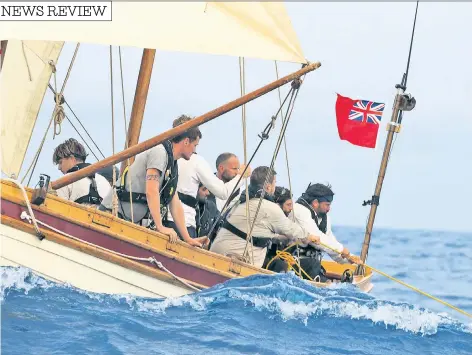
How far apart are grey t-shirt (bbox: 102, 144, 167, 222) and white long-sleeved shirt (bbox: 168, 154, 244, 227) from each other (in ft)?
3.10

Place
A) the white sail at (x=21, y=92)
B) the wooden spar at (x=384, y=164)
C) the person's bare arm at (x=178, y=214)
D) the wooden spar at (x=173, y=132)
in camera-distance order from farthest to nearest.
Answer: the wooden spar at (x=384, y=164), the white sail at (x=21, y=92), the person's bare arm at (x=178, y=214), the wooden spar at (x=173, y=132)

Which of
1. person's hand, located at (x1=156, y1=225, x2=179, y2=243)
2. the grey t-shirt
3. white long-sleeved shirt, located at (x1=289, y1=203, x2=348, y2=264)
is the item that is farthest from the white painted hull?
white long-sleeved shirt, located at (x1=289, y1=203, x2=348, y2=264)

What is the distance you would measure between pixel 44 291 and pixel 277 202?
12.3ft

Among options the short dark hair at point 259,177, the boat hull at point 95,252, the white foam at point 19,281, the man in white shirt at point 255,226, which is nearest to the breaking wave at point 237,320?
the white foam at point 19,281

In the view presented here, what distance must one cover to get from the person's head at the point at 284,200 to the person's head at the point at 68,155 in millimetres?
2472

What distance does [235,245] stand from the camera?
45.2 feet

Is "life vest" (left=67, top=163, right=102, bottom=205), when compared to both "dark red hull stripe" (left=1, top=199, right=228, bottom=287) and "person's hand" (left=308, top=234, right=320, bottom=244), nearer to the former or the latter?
"dark red hull stripe" (left=1, top=199, right=228, bottom=287)

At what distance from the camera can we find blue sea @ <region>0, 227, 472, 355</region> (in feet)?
38.2

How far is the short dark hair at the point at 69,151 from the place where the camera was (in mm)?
14039

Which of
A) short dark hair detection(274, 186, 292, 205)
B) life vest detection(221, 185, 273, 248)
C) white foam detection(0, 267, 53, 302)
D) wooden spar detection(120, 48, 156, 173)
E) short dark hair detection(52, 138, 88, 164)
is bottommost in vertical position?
white foam detection(0, 267, 53, 302)

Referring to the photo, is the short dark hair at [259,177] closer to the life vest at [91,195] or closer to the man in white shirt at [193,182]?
the man in white shirt at [193,182]

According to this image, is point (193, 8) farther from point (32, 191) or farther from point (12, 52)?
point (12, 52)

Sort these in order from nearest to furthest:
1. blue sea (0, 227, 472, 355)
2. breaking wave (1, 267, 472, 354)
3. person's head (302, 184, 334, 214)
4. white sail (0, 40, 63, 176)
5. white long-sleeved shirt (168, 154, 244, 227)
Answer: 1. blue sea (0, 227, 472, 355)
2. breaking wave (1, 267, 472, 354)
3. white long-sleeved shirt (168, 154, 244, 227)
4. white sail (0, 40, 63, 176)
5. person's head (302, 184, 334, 214)

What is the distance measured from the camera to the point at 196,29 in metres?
12.6
